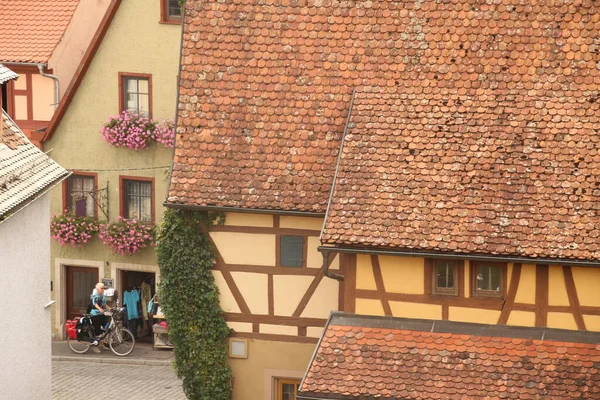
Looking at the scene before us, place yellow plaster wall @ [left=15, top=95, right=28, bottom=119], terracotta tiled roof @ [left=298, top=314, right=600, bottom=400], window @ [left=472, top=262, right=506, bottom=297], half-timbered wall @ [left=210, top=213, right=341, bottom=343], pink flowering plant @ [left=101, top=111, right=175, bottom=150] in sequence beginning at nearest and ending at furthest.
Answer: terracotta tiled roof @ [left=298, top=314, right=600, bottom=400], window @ [left=472, top=262, right=506, bottom=297], half-timbered wall @ [left=210, top=213, right=341, bottom=343], pink flowering plant @ [left=101, top=111, right=175, bottom=150], yellow plaster wall @ [left=15, top=95, right=28, bottom=119]

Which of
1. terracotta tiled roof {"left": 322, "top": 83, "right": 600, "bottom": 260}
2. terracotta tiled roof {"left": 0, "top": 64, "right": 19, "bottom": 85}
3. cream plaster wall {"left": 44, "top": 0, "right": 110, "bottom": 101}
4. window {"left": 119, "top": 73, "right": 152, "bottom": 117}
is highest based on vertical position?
cream plaster wall {"left": 44, "top": 0, "right": 110, "bottom": 101}

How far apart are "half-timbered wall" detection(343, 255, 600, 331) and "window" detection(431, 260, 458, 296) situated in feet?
0.24

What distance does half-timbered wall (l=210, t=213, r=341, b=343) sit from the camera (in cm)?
2830

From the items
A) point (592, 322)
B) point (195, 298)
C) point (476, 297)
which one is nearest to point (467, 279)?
point (476, 297)

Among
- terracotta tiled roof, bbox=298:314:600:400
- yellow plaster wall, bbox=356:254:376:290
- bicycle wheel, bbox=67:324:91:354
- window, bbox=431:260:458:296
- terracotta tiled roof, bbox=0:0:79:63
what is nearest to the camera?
terracotta tiled roof, bbox=298:314:600:400

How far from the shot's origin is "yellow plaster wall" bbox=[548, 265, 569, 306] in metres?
25.7

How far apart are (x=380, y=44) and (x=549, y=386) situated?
23.1ft

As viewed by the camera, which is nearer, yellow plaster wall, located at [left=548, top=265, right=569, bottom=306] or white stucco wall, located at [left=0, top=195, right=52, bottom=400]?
yellow plaster wall, located at [left=548, top=265, right=569, bottom=306]

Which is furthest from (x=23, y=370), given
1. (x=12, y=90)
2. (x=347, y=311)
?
(x=12, y=90)

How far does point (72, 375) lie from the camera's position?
3500cm

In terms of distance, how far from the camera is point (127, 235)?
37.1 m

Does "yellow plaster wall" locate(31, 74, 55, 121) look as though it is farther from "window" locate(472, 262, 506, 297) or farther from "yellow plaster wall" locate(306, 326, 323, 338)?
"window" locate(472, 262, 506, 297)

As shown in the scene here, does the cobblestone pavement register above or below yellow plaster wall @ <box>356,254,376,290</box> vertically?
below

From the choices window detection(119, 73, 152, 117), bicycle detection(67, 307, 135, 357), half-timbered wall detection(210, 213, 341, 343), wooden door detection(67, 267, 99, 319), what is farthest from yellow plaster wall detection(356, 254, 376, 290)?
wooden door detection(67, 267, 99, 319)
